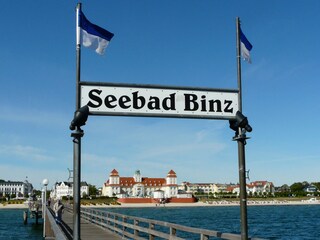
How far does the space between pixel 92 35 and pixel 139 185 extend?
18278cm

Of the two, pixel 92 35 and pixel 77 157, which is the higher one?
pixel 92 35

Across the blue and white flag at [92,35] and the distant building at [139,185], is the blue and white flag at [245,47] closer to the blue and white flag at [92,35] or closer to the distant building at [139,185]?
the blue and white flag at [92,35]

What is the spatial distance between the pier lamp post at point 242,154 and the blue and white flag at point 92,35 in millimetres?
2311

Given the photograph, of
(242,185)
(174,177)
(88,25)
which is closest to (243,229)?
(242,185)

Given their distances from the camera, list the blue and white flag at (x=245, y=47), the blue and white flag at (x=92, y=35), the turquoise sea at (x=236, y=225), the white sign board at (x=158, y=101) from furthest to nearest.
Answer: the turquoise sea at (x=236, y=225) → the blue and white flag at (x=245, y=47) → the blue and white flag at (x=92, y=35) → the white sign board at (x=158, y=101)

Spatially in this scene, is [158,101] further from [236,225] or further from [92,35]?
[236,225]

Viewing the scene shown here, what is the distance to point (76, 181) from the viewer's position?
235 inches

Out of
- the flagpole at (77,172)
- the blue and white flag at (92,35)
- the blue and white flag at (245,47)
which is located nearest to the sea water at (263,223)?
the blue and white flag at (245,47)

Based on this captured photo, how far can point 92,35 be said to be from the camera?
6.49 metres

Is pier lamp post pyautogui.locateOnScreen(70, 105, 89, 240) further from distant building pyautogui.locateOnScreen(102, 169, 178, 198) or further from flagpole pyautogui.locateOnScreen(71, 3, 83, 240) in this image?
distant building pyautogui.locateOnScreen(102, 169, 178, 198)

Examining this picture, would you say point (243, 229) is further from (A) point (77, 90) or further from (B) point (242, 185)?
(A) point (77, 90)

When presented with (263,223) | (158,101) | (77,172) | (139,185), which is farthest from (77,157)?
(139,185)

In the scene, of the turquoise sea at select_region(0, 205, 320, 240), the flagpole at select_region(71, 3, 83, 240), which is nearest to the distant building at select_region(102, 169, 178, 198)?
the turquoise sea at select_region(0, 205, 320, 240)

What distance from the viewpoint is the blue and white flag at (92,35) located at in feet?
21.1
